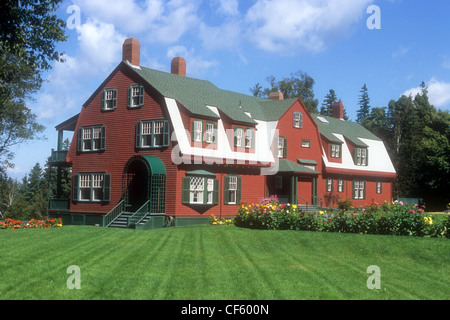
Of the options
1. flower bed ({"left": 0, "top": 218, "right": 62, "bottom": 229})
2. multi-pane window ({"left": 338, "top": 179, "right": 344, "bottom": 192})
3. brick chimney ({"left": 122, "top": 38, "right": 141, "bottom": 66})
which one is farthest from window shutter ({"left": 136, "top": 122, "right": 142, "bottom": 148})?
multi-pane window ({"left": 338, "top": 179, "right": 344, "bottom": 192})

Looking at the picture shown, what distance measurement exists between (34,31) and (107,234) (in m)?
8.99

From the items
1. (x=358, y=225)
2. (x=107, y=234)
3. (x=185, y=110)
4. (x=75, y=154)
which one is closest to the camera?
(x=358, y=225)

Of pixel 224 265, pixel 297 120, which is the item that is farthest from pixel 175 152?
pixel 224 265

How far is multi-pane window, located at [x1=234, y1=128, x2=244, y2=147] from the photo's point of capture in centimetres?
3234

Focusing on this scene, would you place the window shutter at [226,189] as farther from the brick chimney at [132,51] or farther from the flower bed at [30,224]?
the flower bed at [30,224]

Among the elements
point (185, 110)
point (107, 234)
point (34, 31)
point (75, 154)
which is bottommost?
point (107, 234)

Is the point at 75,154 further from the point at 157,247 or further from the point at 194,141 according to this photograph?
the point at 157,247

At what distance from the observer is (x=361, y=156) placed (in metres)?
46.9

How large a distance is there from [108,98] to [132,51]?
3259 mm

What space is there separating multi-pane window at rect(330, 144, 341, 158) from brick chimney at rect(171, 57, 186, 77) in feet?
47.9

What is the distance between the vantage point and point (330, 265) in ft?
45.7

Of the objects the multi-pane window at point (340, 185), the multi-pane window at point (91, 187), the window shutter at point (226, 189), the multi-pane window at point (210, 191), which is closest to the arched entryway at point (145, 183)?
the multi-pane window at point (91, 187)

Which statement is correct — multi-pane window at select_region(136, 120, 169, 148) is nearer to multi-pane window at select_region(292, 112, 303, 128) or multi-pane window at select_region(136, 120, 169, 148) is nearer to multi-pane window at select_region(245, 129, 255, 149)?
multi-pane window at select_region(245, 129, 255, 149)
